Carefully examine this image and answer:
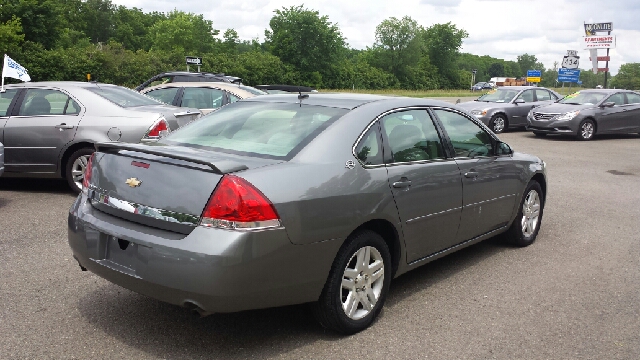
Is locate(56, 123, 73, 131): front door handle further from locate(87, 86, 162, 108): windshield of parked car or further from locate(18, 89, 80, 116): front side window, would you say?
locate(87, 86, 162, 108): windshield of parked car

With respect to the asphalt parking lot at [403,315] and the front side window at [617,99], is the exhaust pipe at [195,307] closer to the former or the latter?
the asphalt parking lot at [403,315]

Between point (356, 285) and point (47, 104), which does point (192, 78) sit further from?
point (356, 285)

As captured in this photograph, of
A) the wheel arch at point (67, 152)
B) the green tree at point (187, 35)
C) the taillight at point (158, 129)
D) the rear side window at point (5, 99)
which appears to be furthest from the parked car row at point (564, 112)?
the green tree at point (187, 35)

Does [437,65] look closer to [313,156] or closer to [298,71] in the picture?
[298,71]

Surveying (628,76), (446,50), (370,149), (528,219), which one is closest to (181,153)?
(370,149)

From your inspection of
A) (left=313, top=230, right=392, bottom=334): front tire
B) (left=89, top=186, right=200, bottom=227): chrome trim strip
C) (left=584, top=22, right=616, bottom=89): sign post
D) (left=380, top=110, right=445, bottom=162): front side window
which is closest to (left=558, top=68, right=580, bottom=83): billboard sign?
(left=584, top=22, right=616, bottom=89): sign post

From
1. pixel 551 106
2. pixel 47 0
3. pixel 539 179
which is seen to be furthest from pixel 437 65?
pixel 539 179

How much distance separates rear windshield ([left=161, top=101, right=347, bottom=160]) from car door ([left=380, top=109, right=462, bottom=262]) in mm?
519

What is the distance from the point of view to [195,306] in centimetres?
343

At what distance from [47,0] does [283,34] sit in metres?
33.3

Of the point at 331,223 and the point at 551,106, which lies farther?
the point at 551,106

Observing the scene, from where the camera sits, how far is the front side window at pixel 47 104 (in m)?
8.54

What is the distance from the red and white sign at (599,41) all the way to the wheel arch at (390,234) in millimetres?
41157

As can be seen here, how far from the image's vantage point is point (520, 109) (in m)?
21.0
